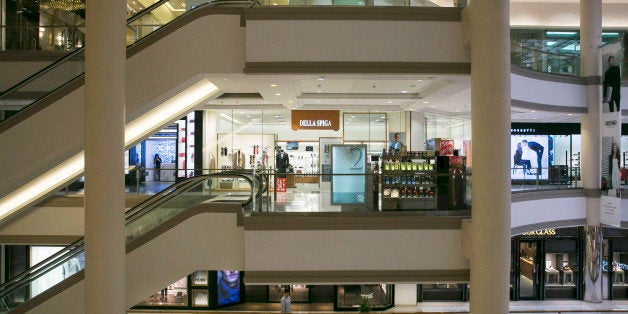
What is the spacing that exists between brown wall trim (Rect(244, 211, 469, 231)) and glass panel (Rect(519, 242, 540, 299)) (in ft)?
28.7

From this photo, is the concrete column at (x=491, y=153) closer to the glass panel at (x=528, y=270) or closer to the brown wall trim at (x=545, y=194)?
the brown wall trim at (x=545, y=194)

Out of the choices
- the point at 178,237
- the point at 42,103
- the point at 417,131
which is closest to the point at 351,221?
the point at 178,237

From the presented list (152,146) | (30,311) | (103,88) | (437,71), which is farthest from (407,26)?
(152,146)

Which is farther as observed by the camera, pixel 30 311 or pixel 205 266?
pixel 205 266

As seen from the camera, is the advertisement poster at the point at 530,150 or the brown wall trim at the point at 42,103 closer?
the brown wall trim at the point at 42,103

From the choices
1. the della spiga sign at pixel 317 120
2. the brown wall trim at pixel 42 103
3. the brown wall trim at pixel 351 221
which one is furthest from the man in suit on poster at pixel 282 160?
the brown wall trim at pixel 42 103

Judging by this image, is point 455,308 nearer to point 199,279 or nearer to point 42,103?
point 199,279

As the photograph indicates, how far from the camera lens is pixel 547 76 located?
11727mm

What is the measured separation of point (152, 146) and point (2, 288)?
10.7m

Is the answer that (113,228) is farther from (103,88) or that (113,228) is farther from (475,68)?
(475,68)

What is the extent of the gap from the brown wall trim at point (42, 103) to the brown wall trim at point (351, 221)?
3.87 metres

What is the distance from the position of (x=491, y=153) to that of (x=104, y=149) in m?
6.28

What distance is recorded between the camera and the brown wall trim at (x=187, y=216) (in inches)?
328

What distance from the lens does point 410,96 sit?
44.8 feet
